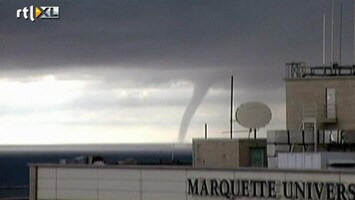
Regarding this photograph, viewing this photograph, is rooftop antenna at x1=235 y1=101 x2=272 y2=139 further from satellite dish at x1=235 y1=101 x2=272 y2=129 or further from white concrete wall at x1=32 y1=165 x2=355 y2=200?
white concrete wall at x1=32 y1=165 x2=355 y2=200

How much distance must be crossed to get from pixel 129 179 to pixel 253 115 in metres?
8.42

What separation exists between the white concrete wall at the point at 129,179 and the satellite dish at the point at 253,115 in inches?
311

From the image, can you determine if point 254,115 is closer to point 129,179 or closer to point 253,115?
point 253,115

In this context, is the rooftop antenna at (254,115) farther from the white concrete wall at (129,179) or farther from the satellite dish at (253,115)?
the white concrete wall at (129,179)

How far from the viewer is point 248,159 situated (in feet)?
192

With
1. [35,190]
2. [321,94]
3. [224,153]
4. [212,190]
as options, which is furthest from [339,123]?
[35,190]

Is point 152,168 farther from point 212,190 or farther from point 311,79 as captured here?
point 311,79

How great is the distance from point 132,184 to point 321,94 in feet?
38.7

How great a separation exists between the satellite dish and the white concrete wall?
25.9 feet

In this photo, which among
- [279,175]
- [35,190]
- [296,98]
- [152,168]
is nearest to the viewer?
[279,175]

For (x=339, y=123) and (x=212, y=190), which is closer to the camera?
(x=212, y=190)

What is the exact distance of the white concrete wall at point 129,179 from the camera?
4909 centimetres

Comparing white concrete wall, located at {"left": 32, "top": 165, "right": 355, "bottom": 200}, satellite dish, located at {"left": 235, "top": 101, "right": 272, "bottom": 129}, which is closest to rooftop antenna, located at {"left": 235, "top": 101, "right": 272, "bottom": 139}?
satellite dish, located at {"left": 235, "top": 101, "right": 272, "bottom": 129}

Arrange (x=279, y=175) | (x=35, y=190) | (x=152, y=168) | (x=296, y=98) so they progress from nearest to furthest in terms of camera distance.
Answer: (x=279, y=175), (x=152, y=168), (x=35, y=190), (x=296, y=98)
